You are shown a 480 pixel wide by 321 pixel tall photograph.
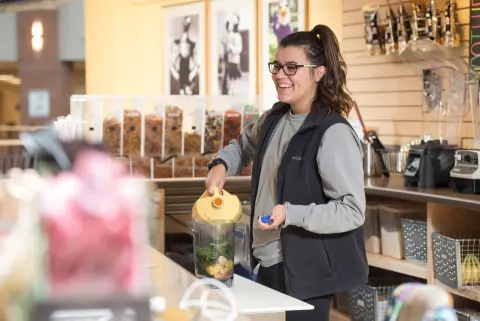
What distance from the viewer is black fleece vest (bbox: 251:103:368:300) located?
8.94 feet

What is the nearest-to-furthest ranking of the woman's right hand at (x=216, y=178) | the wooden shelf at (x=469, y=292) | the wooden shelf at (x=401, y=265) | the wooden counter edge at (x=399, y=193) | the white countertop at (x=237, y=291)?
the white countertop at (x=237, y=291)
the woman's right hand at (x=216, y=178)
the wooden counter edge at (x=399, y=193)
the wooden shelf at (x=469, y=292)
the wooden shelf at (x=401, y=265)

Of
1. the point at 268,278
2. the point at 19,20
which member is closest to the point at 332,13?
the point at 268,278

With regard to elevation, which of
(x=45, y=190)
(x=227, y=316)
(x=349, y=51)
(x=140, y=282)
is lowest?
(x=227, y=316)

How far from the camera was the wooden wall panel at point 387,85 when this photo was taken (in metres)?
4.98

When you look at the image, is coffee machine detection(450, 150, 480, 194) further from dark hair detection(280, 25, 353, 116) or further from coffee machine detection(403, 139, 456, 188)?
dark hair detection(280, 25, 353, 116)

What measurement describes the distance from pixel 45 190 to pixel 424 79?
432cm

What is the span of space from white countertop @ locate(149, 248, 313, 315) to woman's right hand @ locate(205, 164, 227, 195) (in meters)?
0.31

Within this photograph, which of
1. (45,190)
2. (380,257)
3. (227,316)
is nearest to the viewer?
(45,190)

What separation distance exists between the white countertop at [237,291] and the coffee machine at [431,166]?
205cm

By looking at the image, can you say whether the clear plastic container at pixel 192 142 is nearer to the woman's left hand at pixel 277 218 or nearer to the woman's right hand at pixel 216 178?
the woman's right hand at pixel 216 178

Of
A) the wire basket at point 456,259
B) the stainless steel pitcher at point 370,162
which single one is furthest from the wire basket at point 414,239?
the stainless steel pitcher at point 370,162

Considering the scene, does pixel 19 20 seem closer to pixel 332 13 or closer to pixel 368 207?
pixel 332 13

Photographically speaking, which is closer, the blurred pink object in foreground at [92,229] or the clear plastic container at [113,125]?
the blurred pink object in foreground at [92,229]

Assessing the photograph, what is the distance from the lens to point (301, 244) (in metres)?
2.72
